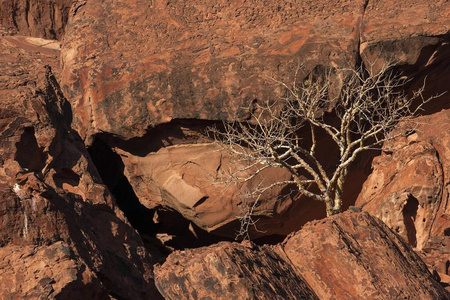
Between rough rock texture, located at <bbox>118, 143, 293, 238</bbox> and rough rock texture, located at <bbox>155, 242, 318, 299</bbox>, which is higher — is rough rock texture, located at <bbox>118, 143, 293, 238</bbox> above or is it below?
below

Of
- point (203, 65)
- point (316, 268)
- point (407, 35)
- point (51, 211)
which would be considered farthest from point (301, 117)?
point (316, 268)

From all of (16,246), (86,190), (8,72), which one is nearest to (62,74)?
(8,72)

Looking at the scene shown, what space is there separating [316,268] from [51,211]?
2.68 metres

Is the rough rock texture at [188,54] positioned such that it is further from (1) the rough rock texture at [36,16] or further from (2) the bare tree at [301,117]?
(1) the rough rock texture at [36,16]

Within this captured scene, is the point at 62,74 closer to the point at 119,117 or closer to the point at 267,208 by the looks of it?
the point at 119,117

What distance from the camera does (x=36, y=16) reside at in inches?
579

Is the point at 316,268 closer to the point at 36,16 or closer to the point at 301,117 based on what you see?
the point at 301,117

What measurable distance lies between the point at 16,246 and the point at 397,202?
5.54 meters

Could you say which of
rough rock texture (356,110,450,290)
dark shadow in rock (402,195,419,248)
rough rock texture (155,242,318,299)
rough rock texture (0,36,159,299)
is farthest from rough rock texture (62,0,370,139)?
rough rock texture (155,242,318,299)

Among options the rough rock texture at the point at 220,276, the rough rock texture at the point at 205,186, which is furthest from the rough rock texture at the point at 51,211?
the rough rock texture at the point at 205,186

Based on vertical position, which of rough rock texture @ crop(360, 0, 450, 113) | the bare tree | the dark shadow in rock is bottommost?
the dark shadow in rock

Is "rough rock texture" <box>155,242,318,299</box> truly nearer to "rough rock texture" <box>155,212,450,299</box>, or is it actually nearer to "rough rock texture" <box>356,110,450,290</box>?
"rough rock texture" <box>155,212,450,299</box>

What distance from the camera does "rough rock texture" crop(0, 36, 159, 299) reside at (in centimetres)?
666

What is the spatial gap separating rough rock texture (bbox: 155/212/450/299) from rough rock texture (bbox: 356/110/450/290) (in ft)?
10.2
